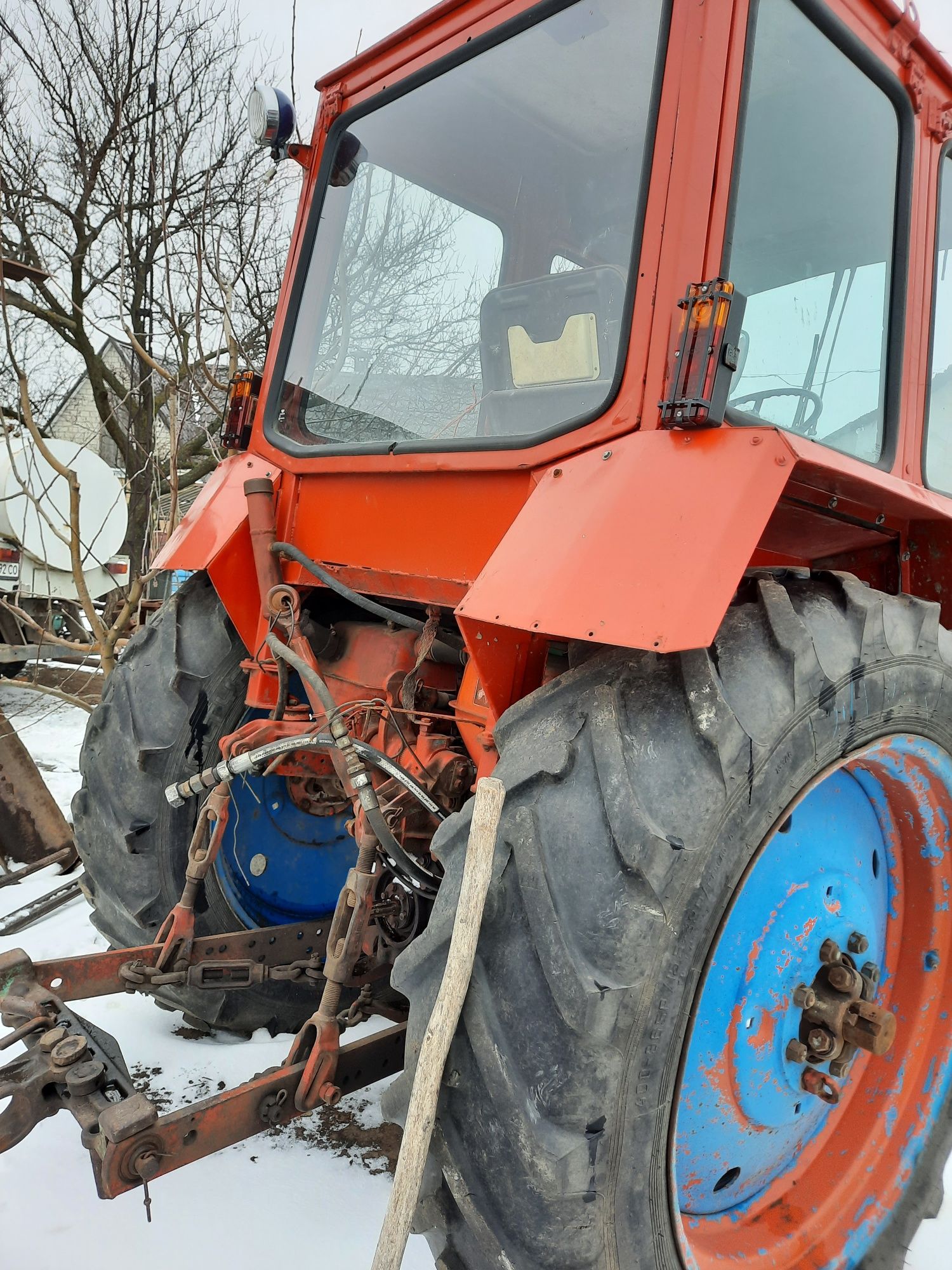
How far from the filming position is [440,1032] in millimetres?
1120

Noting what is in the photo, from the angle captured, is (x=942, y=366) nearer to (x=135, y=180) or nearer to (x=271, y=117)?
(x=271, y=117)

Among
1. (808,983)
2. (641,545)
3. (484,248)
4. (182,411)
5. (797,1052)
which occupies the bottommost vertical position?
(797,1052)

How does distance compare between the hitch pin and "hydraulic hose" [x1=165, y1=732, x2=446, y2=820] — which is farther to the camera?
"hydraulic hose" [x1=165, y1=732, x2=446, y2=820]

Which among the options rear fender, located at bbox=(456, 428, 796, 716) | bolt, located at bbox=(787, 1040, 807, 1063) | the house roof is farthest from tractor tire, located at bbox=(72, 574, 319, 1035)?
the house roof

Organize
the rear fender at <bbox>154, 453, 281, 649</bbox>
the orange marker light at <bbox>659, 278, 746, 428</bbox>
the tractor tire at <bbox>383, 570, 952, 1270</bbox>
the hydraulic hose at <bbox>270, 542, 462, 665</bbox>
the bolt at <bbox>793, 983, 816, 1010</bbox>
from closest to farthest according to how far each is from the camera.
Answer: the tractor tire at <bbox>383, 570, 952, 1270</bbox>
the orange marker light at <bbox>659, 278, 746, 428</bbox>
the bolt at <bbox>793, 983, 816, 1010</bbox>
the hydraulic hose at <bbox>270, 542, 462, 665</bbox>
the rear fender at <bbox>154, 453, 281, 649</bbox>

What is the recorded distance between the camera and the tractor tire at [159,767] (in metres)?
2.08

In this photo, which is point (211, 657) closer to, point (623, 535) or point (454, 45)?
point (623, 535)

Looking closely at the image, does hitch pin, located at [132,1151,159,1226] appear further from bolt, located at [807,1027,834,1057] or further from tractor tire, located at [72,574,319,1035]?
bolt, located at [807,1027,834,1057]

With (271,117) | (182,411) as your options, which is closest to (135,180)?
(182,411)

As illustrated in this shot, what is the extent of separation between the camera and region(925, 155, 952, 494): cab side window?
1817mm

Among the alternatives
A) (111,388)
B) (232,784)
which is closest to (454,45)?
(232,784)

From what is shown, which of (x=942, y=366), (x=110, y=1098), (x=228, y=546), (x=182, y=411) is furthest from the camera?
(x=182, y=411)

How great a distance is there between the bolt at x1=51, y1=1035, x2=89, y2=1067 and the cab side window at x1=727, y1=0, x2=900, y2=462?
5.10 ft

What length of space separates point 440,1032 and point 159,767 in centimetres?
121
